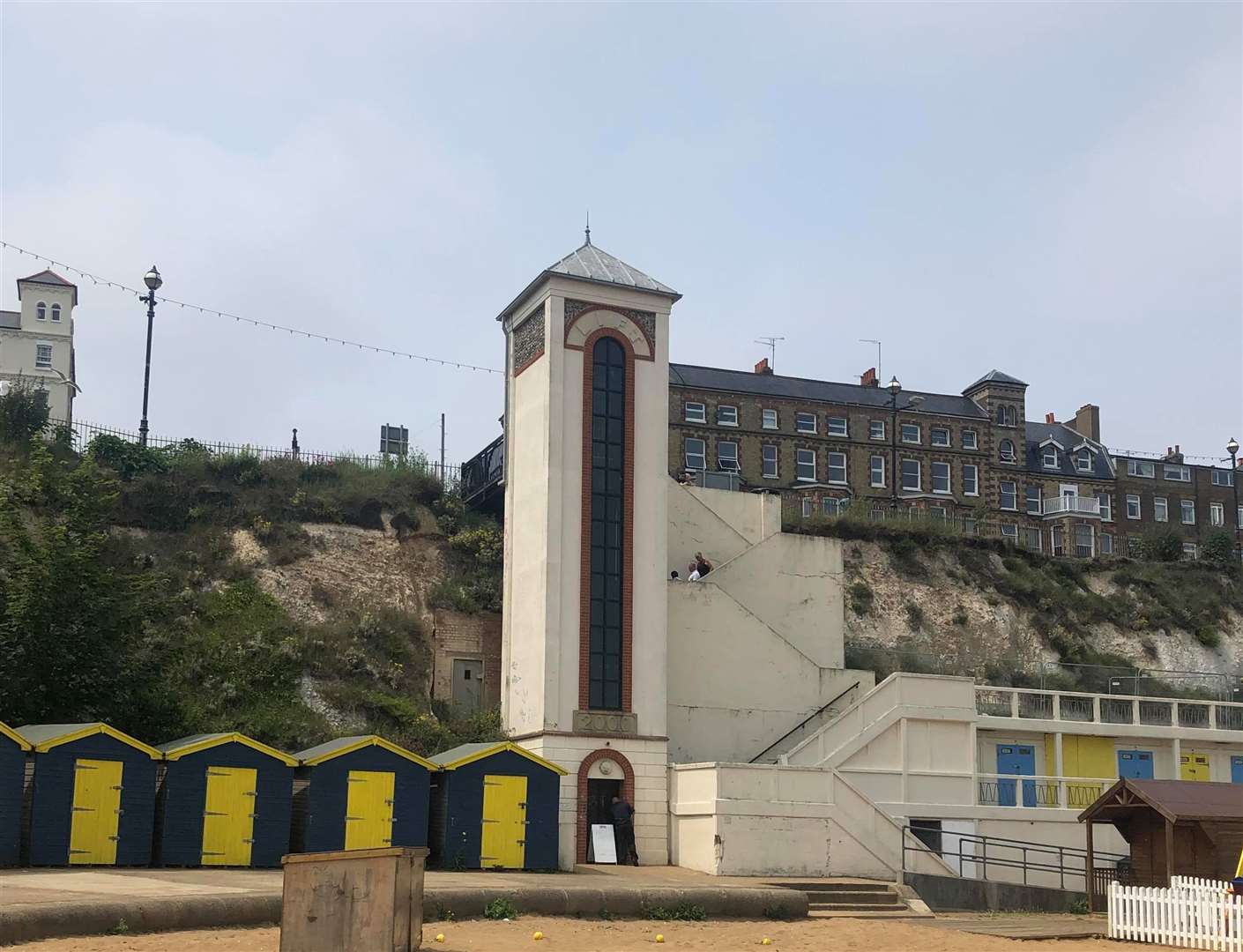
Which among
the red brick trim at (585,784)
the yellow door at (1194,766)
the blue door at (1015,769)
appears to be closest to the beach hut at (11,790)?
the red brick trim at (585,784)

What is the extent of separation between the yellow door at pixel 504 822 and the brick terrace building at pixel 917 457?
26.9 m

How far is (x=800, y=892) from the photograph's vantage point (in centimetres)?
2408

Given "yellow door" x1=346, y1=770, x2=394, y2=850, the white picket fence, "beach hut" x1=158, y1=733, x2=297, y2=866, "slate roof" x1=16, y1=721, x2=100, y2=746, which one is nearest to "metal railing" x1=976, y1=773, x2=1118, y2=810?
the white picket fence

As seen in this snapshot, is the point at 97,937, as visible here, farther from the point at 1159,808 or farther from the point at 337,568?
the point at 337,568

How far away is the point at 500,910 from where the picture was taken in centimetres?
2052

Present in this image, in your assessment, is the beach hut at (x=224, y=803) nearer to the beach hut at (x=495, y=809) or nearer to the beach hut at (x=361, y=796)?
the beach hut at (x=361, y=796)

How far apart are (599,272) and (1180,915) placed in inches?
740

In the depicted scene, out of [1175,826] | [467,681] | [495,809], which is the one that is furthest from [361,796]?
[1175,826]

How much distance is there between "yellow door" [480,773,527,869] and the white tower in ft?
8.99

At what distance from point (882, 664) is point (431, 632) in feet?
40.1

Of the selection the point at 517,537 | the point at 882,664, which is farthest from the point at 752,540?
the point at 517,537

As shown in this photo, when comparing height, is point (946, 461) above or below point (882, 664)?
above

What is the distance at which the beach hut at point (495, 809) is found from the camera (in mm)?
26156

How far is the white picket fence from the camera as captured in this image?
21.0m
